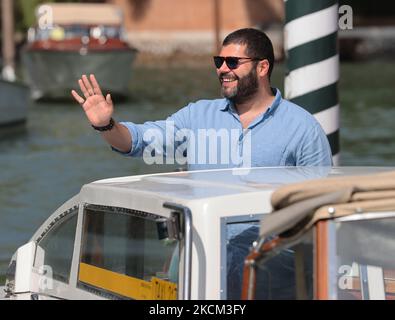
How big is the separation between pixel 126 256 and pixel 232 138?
0.91 m

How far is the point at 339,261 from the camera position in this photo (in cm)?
341

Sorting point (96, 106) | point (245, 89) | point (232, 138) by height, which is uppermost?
point (245, 89)

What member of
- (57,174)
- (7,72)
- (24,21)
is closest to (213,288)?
(57,174)

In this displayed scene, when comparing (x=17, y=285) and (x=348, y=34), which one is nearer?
(x=17, y=285)

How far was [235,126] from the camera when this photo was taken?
4.83 meters

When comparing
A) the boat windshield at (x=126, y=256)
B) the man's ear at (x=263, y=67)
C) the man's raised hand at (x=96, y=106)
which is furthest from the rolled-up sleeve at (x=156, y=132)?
the boat windshield at (x=126, y=256)

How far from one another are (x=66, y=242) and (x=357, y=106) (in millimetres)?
22060

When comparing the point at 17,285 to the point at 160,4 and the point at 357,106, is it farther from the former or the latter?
the point at 160,4

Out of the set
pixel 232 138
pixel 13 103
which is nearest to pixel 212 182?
pixel 232 138

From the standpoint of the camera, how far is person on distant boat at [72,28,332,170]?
15.5 feet

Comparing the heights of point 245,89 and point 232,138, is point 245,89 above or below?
above

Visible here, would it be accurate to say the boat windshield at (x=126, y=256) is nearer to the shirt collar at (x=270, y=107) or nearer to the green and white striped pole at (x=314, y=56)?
the shirt collar at (x=270, y=107)

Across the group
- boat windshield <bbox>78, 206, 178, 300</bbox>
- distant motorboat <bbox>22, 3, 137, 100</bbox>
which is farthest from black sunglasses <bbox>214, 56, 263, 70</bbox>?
distant motorboat <bbox>22, 3, 137, 100</bbox>

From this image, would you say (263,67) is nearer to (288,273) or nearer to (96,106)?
(96,106)
